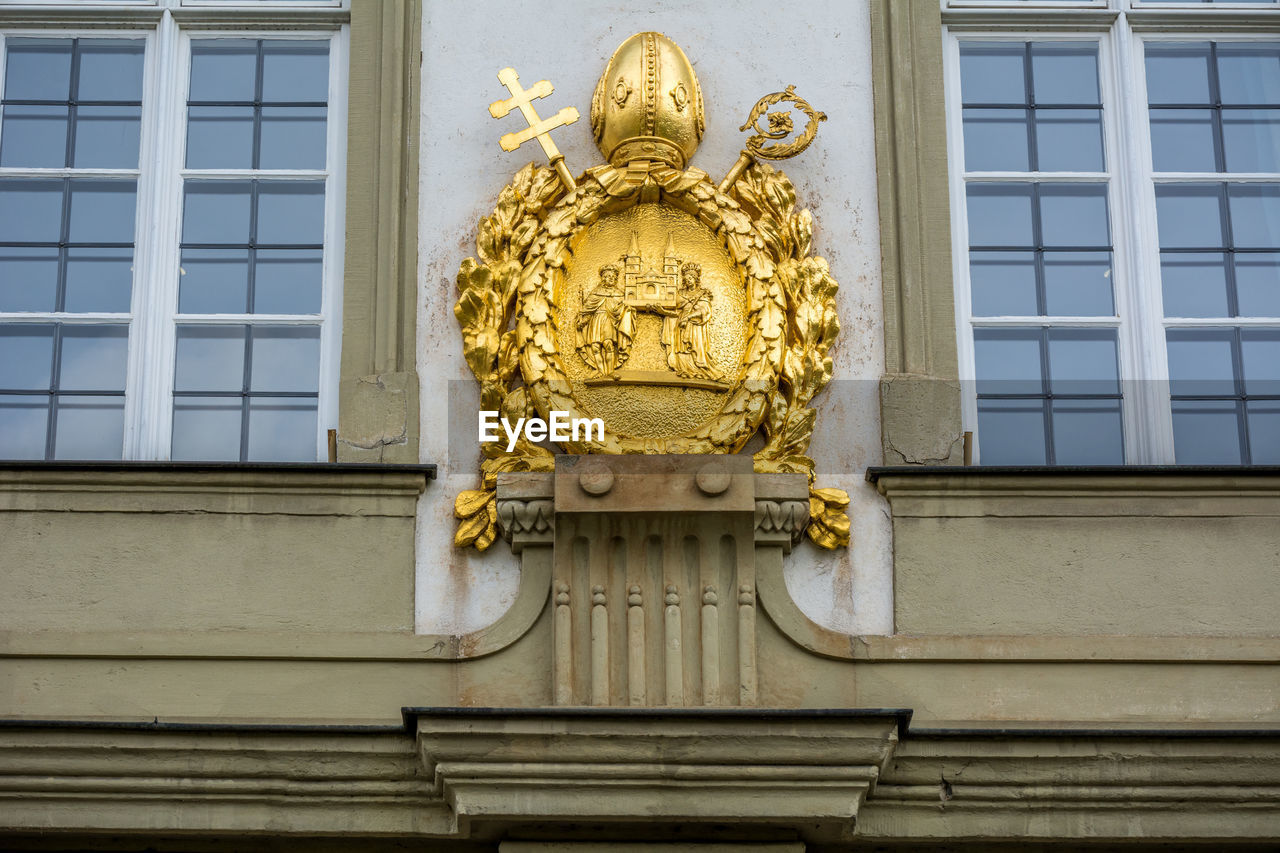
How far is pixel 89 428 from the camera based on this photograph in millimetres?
8016

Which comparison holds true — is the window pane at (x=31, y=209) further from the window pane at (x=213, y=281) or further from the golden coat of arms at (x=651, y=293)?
the golden coat of arms at (x=651, y=293)

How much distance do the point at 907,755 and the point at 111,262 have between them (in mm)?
3322

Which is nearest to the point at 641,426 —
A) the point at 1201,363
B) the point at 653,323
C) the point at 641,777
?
the point at 653,323

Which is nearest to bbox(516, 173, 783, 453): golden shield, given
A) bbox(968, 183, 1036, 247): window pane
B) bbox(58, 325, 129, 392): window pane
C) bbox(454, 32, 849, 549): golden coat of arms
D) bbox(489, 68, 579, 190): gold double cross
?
bbox(454, 32, 849, 549): golden coat of arms

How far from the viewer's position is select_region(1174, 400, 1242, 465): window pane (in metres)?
8.07

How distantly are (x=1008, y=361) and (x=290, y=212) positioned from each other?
103 inches

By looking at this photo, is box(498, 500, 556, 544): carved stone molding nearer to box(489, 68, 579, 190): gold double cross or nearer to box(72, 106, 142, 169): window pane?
box(489, 68, 579, 190): gold double cross

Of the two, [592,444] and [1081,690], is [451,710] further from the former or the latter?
[1081,690]

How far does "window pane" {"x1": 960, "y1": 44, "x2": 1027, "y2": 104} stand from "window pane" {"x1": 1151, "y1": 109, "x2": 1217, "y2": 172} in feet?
1.68

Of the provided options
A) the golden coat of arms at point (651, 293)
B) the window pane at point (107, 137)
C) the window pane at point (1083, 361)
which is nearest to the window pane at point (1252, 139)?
the window pane at point (1083, 361)

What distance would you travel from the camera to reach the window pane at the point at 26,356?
26.5 feet

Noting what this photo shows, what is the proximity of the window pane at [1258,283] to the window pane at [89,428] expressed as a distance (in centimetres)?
401

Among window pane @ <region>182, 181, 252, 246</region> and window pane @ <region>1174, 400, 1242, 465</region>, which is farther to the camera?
window pane @ <region>182, 181, 252, 246</region>

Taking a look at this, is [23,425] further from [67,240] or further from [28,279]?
[67,240]
